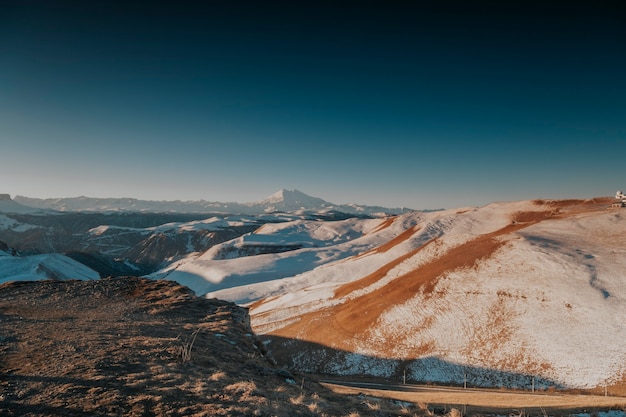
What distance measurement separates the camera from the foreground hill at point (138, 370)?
30.7 feet

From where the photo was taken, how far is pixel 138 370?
1166 centimetres

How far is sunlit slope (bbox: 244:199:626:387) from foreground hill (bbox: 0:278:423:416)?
27.5m

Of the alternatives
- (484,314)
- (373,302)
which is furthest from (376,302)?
(484,314)

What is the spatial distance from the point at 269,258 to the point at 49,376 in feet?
389

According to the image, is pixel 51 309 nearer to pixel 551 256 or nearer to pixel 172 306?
pixel 172 306

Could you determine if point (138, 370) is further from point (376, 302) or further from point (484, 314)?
point (376, 302)

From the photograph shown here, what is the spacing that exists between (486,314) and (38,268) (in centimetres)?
14216

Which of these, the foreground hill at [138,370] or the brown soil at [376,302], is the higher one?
the foreground hill at [138,370]

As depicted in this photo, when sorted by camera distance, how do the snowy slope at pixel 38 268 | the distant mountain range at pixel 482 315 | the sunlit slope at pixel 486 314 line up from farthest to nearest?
the snowy slope at pixel 38 268, the sunlit slope at pixel 486 314, the distant mountain range at pixel 482 315

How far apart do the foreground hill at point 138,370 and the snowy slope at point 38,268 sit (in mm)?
112498

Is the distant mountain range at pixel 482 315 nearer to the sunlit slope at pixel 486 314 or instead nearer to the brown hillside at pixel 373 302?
the sunlit slope at pixel 486 314

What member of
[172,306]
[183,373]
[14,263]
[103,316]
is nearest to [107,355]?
[183,373]

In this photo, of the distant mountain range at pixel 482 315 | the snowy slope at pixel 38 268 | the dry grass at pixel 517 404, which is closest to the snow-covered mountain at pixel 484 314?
the distant mountain range at pixel 482 315

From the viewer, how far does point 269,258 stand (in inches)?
5034
